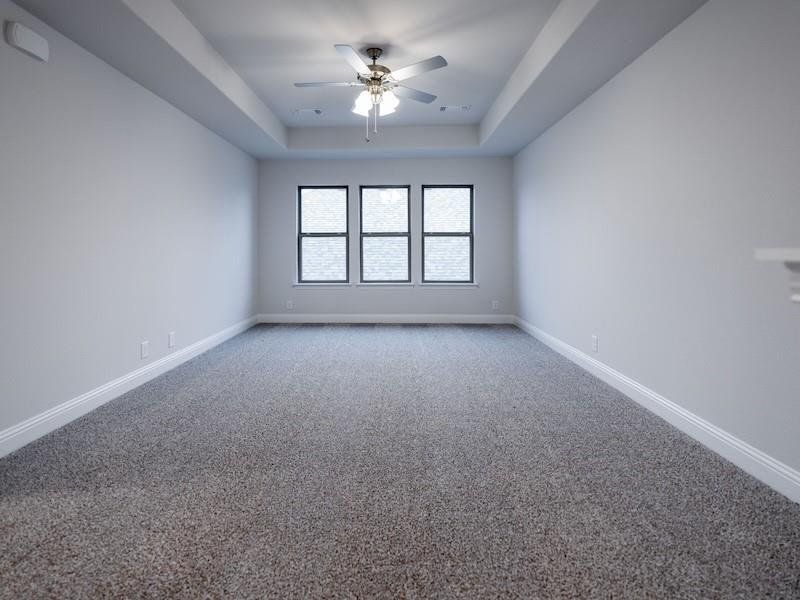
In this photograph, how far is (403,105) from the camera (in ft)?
15.3

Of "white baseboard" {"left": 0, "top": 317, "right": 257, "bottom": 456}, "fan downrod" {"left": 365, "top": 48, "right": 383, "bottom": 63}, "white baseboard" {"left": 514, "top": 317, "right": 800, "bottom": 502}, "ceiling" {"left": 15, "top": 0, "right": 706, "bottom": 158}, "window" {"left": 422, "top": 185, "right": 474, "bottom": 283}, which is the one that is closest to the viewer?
"white baseboard" {"left": 514, "top": 317, "right": 800, "bottom": 502}

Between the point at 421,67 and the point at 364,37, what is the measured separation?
55 centimetres

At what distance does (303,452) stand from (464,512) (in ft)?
2.91

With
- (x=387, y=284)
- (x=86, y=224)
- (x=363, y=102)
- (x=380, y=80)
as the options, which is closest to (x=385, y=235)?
(x=387, y=284)

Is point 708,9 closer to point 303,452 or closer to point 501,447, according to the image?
point 501,447

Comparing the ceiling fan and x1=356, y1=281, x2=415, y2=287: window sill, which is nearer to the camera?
the ceiling fan

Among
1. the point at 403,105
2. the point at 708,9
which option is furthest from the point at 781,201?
the point at 403,105

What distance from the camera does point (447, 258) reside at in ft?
20.3

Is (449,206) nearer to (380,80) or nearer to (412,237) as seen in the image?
(412,237)

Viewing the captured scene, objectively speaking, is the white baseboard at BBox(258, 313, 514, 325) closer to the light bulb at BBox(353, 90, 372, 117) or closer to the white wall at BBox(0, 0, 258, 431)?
the white wall at BBox(0, 0, 258, 431)

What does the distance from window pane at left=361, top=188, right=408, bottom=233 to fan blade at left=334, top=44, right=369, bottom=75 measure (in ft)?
9.42

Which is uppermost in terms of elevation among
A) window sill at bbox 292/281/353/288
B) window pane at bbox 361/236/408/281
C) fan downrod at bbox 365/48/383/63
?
fan downrod at bbox 365/48/383/63

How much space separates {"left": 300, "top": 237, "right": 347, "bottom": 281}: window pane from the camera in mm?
6223

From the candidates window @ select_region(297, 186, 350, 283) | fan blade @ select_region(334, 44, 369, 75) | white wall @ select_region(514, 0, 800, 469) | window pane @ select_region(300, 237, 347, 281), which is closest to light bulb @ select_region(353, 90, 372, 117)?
fan blade @ select_region(334, 44, 369, 75)
